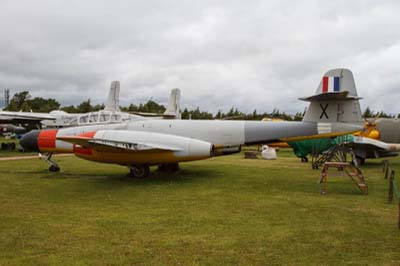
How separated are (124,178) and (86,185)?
1.53 meters

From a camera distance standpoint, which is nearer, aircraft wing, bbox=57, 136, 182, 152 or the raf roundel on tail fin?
aircraft wing, bbox=57, 136, 182, 152

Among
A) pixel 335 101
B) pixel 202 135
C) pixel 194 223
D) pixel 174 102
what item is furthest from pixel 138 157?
pixel 174 102

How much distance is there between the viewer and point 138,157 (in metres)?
11.0

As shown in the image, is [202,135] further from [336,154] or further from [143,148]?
[336,154]

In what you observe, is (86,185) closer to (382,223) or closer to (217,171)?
(217,171)

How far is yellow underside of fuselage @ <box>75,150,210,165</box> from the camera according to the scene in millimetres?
10688

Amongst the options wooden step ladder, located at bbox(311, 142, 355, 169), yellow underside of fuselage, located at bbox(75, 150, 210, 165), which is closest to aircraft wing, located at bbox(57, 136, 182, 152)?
yellow underside of fuselage, located at bbox(75, 150, 210, 165)

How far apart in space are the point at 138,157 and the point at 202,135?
2140 mm

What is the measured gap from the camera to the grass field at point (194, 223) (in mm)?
4715

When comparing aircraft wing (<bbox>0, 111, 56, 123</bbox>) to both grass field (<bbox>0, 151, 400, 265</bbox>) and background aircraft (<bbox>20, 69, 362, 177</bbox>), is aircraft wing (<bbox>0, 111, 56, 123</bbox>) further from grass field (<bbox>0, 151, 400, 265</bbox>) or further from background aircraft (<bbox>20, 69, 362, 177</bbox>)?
grass field (<bbox>0, 151, 400, 265</bbox>)

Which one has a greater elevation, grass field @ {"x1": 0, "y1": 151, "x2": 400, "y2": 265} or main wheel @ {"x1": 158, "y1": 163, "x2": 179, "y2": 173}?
main wheel @ {"x1": 158, "y1": 163, "x2": 179, "y2": 173}

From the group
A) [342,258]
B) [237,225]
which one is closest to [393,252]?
[342,258]

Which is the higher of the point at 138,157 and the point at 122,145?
the point at 122,145

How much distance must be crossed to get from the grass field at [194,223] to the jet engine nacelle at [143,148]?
73 cm
